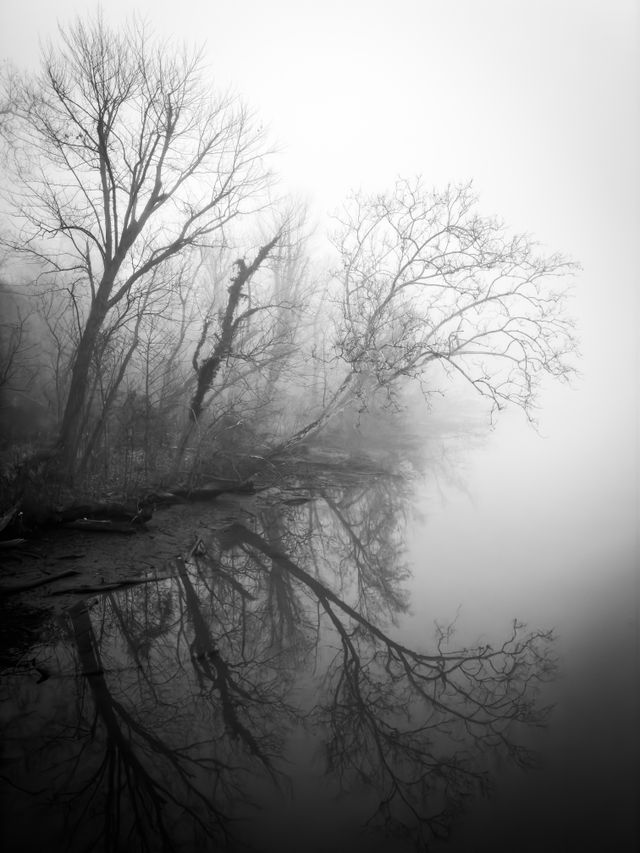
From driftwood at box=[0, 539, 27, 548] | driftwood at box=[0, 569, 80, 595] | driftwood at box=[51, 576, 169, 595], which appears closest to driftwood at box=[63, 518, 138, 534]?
driftwood at box=[0, 539, 27, 548]

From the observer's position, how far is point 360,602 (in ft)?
22.3

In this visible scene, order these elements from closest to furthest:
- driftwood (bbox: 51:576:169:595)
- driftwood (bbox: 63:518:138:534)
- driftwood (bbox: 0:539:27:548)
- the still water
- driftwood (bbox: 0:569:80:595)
A: the still water < driftwood (bbox: 0:569:80:595) < driftwood (bbox: 51:576:169:595) < driftwood (bbox: 0:539:27:548) < driftwood (bbox: 63:518:138:534)

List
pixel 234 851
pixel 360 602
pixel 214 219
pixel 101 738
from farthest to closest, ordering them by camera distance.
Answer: pixel 214 219 → pixel 360 602 → pixel 101 738 → pixel 234 851

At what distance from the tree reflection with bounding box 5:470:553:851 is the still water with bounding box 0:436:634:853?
2 centimetres

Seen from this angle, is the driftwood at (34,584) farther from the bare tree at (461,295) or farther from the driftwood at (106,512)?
the bare tree at (461,295)

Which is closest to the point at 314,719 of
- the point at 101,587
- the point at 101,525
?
the point at 101,587

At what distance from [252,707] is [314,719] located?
0.59 metres

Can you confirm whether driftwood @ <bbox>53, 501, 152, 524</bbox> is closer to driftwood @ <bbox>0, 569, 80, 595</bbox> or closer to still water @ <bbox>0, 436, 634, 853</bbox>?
still water @ <bbox>0, 436, 634, 853</bbox>

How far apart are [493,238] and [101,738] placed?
1332cm

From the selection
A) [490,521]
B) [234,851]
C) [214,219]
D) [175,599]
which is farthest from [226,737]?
[214,219]

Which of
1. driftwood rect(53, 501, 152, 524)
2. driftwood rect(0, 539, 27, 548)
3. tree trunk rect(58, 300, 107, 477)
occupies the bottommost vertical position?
driftwood rect(0, 539, 27, 548)

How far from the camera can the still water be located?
311cm

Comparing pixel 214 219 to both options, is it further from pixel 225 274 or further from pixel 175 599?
pixel 225 274

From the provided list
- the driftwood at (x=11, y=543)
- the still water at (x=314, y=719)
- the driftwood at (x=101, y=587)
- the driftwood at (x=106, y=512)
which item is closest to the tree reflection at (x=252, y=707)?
the still water at (x=314, y=719)
